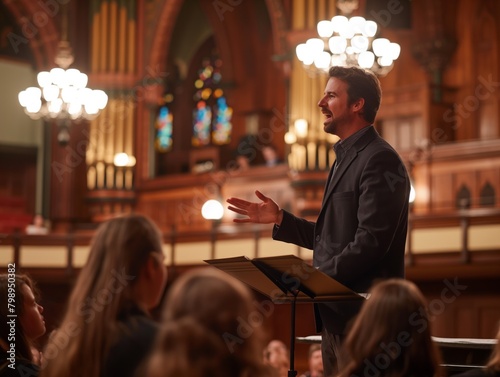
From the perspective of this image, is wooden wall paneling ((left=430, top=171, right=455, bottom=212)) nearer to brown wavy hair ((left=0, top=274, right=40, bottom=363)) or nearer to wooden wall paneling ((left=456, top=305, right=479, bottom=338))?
wooden wall paneling ((left=456, top=305, right=479, bottom=338))

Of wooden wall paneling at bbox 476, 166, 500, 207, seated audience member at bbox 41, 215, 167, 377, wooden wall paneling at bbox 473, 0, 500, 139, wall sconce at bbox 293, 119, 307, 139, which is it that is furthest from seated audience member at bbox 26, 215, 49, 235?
seated audience member at bbox 41, 215, 167, 377

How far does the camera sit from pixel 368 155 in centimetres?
370

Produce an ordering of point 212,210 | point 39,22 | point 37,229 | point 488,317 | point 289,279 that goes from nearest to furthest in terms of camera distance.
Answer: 1. point 289,279
2. point 488,317
3. point 212,210
4. point 37,229
5. point 39,22

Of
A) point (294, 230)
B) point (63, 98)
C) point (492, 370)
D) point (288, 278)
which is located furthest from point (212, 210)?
point (492, 370)

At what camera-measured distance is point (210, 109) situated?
1733 cm

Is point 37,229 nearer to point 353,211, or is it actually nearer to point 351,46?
point 351,46

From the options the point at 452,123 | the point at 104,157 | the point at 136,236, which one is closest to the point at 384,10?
the point at 452,123

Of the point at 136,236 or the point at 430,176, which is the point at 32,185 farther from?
the point at 136,236

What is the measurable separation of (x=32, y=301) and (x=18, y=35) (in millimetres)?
14216

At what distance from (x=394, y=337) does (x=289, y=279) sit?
0.85 metres

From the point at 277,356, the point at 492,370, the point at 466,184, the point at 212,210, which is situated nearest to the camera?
the point at 492,370

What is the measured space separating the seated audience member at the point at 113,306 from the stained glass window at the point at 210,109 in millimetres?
14291

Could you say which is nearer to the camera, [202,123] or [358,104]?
[358,104]

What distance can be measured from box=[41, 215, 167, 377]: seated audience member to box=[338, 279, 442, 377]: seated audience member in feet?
1.92
